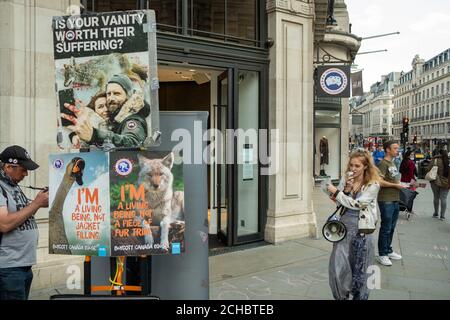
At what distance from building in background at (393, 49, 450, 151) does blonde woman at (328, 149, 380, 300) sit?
84266 mm

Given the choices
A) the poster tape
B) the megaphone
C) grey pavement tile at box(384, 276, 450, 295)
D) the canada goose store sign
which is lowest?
grey pavement tile at box(384, 276, 450, 295)

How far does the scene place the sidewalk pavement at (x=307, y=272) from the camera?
5414mm

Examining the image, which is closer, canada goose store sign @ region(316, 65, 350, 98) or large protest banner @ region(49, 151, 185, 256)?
large protest banner @ region(49, 151, 185, 256)

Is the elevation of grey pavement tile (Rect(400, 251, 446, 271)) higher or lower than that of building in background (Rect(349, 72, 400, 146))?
lower

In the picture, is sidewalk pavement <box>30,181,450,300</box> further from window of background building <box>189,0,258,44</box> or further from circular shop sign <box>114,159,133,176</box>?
window of background building <box>189,0,258,44</box>

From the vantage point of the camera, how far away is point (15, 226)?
3.14 meters

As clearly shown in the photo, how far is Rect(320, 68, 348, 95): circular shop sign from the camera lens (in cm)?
1048

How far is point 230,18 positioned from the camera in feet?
25.6

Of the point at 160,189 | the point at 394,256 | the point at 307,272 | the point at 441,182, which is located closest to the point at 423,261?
the point at 394,256

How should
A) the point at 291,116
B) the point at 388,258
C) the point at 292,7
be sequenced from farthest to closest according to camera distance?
the point at 291,116 < the point at 292,7 < the point at 388,258

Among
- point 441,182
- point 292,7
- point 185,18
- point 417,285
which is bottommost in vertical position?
point 417,285

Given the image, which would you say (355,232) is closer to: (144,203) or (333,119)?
(144,203)

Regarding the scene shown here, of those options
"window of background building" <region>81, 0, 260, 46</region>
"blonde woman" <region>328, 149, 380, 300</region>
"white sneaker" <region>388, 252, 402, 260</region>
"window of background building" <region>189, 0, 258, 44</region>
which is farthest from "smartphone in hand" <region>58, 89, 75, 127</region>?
"white sneaker" <region>388, 252, 402, 260</region>

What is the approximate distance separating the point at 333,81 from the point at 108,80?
844 cm
